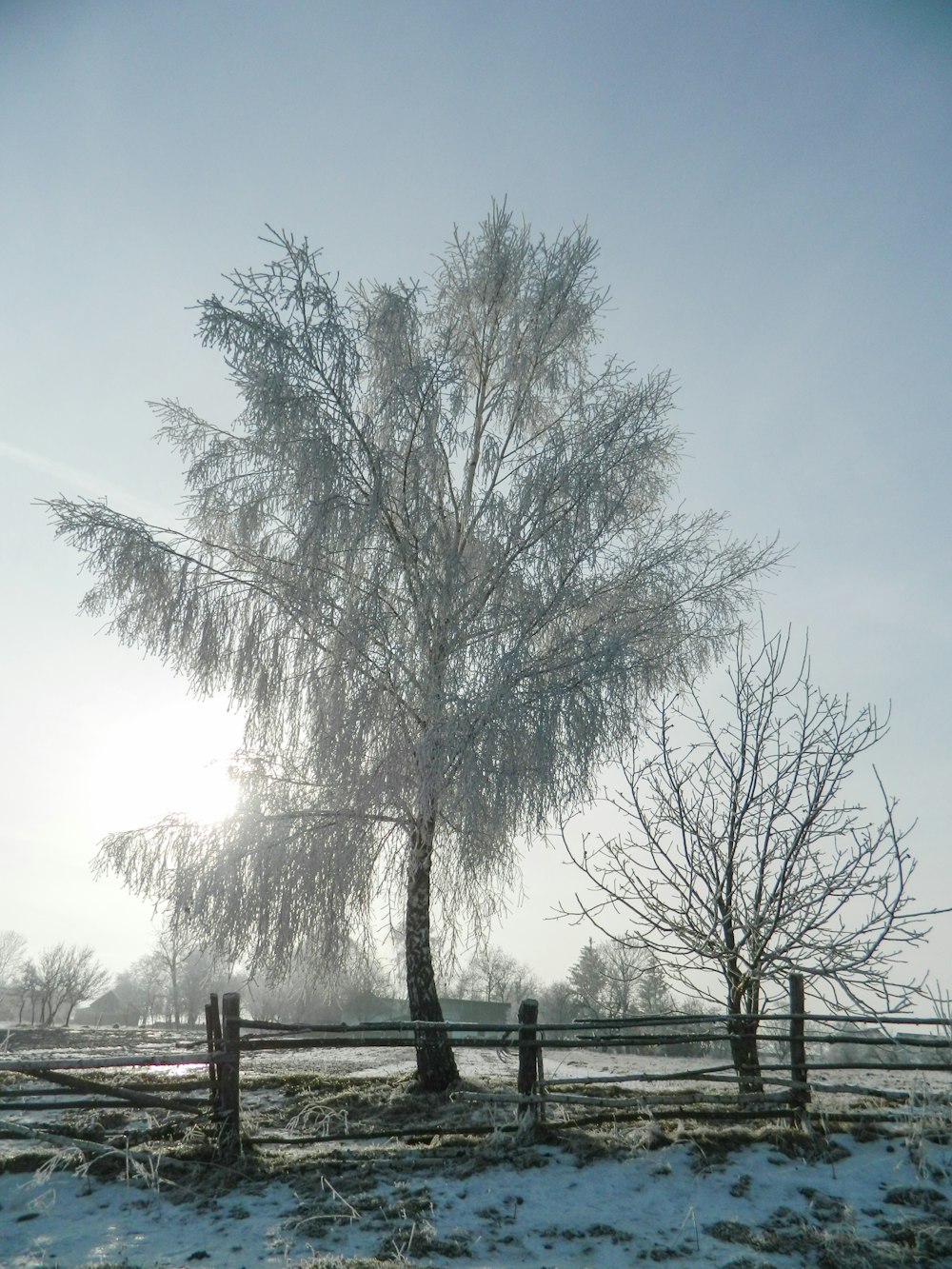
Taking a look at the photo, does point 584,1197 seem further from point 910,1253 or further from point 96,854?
point 96,854

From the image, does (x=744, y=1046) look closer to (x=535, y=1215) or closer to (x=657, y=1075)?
(x=657, y=1075)

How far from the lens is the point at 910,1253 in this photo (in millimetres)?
4898

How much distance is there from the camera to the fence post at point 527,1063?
22.6 ft

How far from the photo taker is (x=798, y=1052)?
7.40m

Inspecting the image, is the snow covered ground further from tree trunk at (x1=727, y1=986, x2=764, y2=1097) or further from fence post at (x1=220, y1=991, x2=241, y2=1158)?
tree trunk at (x1=727, y1=986, x2=764, y2=1097)

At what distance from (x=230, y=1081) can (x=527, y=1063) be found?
2625mm

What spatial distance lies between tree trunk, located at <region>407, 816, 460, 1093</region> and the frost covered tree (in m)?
0.03

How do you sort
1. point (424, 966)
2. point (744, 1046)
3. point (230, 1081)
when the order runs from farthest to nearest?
1. point (424, 966)
2. point (744, 1046)
3. point (230, 1081)

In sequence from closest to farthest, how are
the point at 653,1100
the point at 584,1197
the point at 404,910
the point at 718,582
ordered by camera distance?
the point at 584,1197, the point at 653,1100, the point at 404,910, the point at 718,582

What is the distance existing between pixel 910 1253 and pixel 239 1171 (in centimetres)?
470

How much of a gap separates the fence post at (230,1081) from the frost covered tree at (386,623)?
119cm

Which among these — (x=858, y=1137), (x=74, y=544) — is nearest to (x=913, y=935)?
(x=858, y=1137)

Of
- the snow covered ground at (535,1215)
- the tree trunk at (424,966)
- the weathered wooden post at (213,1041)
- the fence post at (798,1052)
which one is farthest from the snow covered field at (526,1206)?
the tree trunk at (424,966)

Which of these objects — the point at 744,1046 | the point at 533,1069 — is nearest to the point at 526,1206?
the point at 533,1069
